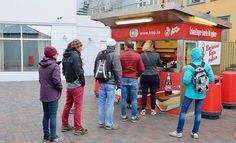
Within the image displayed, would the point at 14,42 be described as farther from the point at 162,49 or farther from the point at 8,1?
the point at 162,49

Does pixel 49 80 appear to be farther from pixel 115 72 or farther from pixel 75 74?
pixel 115 72

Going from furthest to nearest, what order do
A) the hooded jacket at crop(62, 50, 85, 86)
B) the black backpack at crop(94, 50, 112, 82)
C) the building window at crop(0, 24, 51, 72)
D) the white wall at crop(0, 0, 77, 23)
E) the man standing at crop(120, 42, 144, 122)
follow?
the building window at crop(0, 24, 51, 72)
the white wall at crop(0, 0, 77, 23)
the man standing at crop(120, 42, 144, 122)
the black backpack at crop(94, 50, 112, 82)
the hooded jacket at crop(62, 50, 85, 86)

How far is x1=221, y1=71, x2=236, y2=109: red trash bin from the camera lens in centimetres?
791

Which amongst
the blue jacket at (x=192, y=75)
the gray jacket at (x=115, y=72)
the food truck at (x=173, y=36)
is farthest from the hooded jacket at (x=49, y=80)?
the food truck at (x=173, y=36)

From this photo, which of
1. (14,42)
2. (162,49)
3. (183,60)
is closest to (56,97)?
(183,60)

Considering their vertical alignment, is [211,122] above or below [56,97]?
below

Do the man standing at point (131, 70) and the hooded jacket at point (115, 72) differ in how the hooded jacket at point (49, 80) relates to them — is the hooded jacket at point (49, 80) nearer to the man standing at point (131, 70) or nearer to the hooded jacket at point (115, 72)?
the hooded jacket at point (115, 72)

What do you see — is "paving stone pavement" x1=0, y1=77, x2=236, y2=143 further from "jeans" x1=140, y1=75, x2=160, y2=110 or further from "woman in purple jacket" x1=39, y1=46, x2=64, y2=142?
"woman in purple jacket" x1=39, y1=46, x2=64, y2=142

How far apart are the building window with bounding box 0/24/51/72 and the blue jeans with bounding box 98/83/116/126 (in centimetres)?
999

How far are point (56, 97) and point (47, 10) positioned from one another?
1088cm

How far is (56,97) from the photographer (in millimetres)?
4898

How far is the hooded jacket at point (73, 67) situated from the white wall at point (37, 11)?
398 inches

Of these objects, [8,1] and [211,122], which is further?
[8,1]

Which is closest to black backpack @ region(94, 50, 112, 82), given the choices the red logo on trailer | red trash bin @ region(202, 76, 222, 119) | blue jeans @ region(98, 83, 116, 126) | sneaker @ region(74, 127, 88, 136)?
blue jeans @ region(98, 83, 116, 126)
